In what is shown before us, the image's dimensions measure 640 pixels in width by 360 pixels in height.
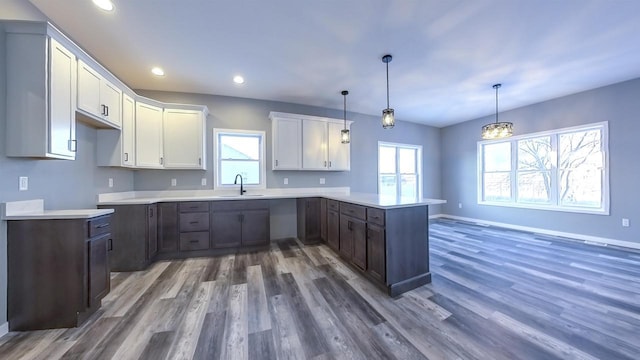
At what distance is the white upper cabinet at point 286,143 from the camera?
13.9 feet

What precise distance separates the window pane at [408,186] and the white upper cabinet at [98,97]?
5759 millimetres

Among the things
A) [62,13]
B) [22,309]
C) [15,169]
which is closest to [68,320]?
[22,309]

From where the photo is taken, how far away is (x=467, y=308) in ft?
6.79

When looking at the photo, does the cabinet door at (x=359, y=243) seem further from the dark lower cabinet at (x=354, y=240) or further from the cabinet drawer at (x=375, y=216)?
the cabinet drawer at (x=375, y=216)

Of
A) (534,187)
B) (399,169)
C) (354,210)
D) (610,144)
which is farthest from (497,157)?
(354,210)

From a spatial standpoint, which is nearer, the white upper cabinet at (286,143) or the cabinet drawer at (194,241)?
the cabinet drawer at (194,241)

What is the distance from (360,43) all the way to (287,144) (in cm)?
218

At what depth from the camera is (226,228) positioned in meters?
3.60

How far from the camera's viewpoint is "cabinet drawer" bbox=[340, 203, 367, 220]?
2708 millimetres

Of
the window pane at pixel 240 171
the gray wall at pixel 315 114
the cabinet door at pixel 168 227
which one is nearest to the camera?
the cabinet door at pixel 168 227

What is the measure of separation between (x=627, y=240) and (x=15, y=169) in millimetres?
7766

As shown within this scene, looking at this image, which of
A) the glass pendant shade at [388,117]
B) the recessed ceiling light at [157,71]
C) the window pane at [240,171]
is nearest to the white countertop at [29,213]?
the recessed ceiling light at [157,71]

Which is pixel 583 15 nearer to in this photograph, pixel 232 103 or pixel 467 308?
pixel 467 308

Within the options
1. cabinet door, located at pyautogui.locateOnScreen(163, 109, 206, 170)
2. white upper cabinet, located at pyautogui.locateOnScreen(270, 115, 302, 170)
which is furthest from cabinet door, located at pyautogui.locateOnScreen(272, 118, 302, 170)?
cabinet door, located at pyautogui.locateOnScreen(163, 109, 206, 170)
